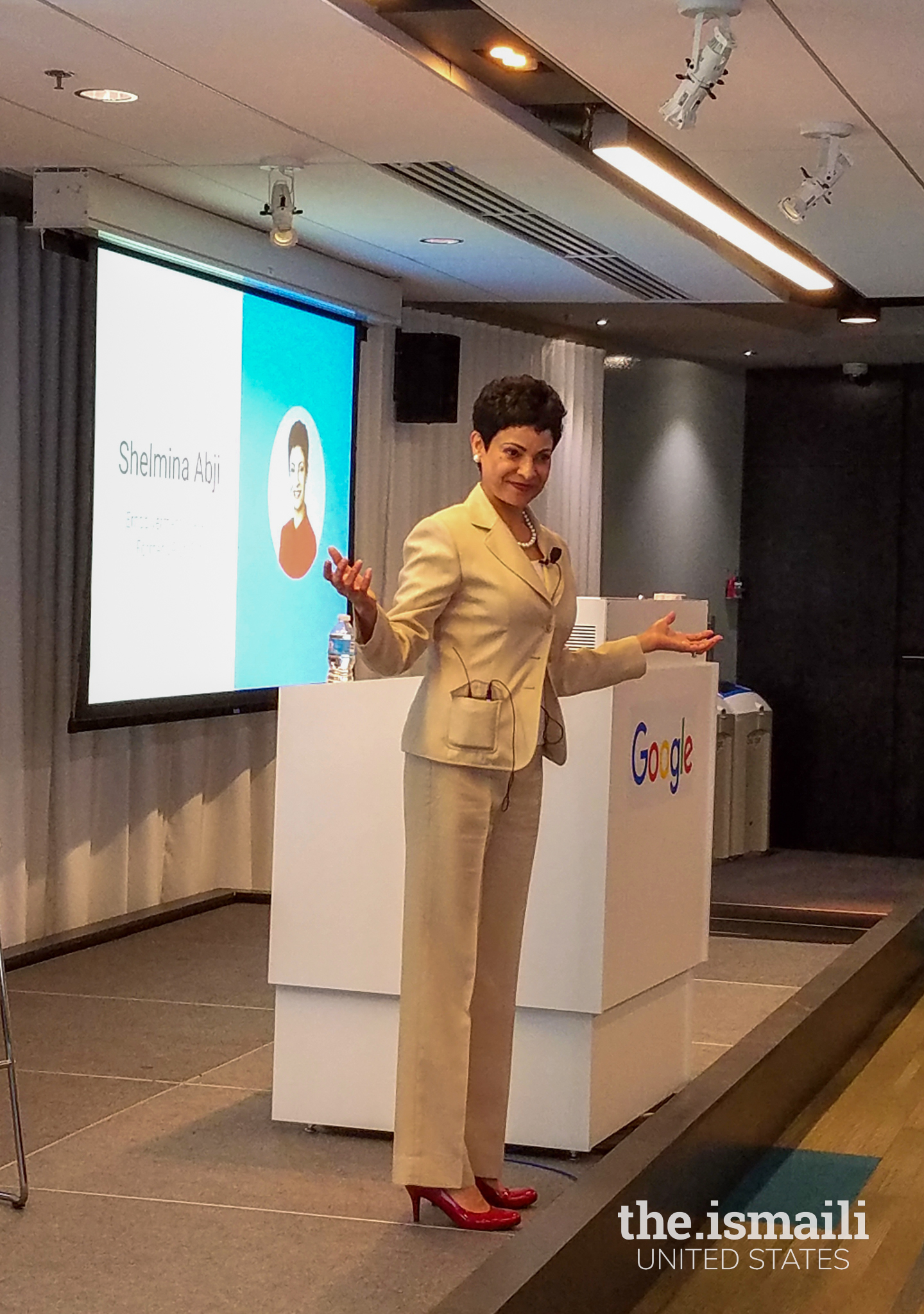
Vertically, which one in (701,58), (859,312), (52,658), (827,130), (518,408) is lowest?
(52,658)

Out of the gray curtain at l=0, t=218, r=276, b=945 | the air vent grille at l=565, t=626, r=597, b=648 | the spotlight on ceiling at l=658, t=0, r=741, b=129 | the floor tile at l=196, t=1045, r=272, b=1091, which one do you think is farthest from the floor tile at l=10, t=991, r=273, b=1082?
the spotlight on ceiling at l=658, t=0, r=741, b=129

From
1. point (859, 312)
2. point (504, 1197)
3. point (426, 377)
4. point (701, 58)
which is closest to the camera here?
point (504, 1197)

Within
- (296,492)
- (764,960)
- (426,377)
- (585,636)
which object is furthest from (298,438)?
(585,636)

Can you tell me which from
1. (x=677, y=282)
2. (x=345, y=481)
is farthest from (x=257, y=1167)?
(x=677, y=282)

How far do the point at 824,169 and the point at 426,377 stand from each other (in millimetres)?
3331

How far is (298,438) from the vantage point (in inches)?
279

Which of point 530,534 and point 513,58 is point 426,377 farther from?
point 530,534

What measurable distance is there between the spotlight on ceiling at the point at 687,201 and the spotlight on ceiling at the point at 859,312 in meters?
0.58

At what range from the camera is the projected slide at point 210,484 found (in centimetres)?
586

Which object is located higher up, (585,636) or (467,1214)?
(585,636)

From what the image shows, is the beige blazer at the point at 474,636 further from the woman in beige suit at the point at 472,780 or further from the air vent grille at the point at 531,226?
the air vent grille at the point at 531,226

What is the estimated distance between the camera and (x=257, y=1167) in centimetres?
366

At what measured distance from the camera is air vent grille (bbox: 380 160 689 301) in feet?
17.9

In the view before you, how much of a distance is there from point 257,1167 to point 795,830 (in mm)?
6730
